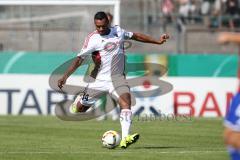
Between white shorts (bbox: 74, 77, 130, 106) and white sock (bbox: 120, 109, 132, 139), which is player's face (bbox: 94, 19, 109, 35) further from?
white sock (bbox: 120, 109, 132, 139)

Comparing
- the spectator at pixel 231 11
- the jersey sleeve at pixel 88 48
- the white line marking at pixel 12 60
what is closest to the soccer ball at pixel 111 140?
the jersey sleeve at pixel 88 48

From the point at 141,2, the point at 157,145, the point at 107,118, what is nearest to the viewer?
the point at 157,145

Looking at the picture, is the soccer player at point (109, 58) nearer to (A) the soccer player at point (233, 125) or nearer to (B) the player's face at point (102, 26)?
(B) the player's face at point (102, 26)

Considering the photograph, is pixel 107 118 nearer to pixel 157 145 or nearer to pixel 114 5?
pixel 114 5

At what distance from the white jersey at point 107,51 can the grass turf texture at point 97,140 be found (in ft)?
4.64

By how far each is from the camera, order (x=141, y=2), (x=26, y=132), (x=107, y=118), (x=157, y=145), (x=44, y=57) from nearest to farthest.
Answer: (x=157, y=145) < (x=26, y=132) < (x=107, y=118) < (x=44, y=57) < (x=141, y=2)

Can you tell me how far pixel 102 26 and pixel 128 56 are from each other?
460 inches

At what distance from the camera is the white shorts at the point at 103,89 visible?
50.2 ft

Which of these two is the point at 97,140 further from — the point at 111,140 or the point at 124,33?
the point at 124,33

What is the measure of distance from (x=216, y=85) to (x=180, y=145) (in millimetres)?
10554

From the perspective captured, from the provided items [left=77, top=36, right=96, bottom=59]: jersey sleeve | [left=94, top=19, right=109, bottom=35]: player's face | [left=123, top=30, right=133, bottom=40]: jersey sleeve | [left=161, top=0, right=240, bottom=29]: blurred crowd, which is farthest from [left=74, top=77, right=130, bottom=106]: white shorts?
[left=161, top=0, right=240, bottom=29]: blurred crowd

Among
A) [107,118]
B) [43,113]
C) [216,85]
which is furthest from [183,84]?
[43,113]

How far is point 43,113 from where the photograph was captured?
2578 cm

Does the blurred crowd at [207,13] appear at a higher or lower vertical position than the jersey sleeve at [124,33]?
lower
